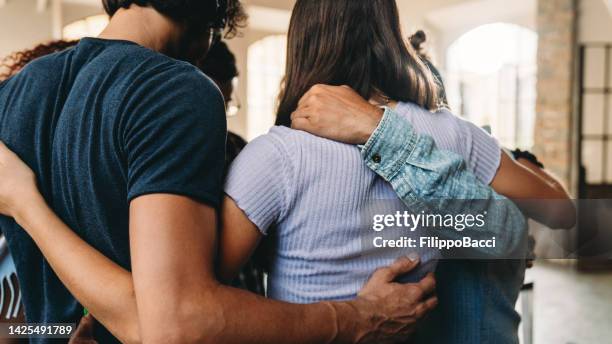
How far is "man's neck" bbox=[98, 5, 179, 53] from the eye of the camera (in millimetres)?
620

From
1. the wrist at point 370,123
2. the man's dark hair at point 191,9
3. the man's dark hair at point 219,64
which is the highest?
the man's dark hair at point 191,9

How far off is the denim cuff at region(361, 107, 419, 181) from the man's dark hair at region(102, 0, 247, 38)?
234 millimetres

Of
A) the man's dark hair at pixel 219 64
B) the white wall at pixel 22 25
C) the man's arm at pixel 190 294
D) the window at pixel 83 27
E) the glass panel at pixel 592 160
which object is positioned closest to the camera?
the man's arm at pixel 190 294

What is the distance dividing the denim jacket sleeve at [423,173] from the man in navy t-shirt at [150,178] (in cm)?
9

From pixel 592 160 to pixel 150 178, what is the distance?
14.4 ft

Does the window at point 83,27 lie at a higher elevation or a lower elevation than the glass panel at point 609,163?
higher

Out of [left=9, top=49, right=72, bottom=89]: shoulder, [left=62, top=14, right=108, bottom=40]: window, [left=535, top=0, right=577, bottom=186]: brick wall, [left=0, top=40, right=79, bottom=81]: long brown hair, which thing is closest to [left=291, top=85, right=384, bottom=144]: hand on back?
[left=9, top=49, right=72, bottom=89]: shoulder

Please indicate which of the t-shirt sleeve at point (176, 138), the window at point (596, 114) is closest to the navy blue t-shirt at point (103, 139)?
the t-shirt sleeve at point (176, 138)

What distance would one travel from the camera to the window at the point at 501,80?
13.3 ft

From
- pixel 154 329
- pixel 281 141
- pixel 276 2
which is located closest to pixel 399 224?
pixel 281 141

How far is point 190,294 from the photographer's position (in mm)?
478

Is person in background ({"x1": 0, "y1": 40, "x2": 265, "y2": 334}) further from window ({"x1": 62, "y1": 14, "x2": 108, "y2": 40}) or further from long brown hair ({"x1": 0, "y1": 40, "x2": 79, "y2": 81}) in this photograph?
window ({"x1": 62, "y1": 14, "x2": 108, "y2": 40})

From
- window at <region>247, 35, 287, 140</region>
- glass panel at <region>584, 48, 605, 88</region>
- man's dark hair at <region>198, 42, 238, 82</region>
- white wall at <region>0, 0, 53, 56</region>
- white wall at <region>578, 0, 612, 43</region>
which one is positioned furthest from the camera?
window at <region>247, 35, 287, 140</region>

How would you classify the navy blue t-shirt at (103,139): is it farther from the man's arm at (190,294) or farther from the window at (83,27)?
the window at (83,27)
